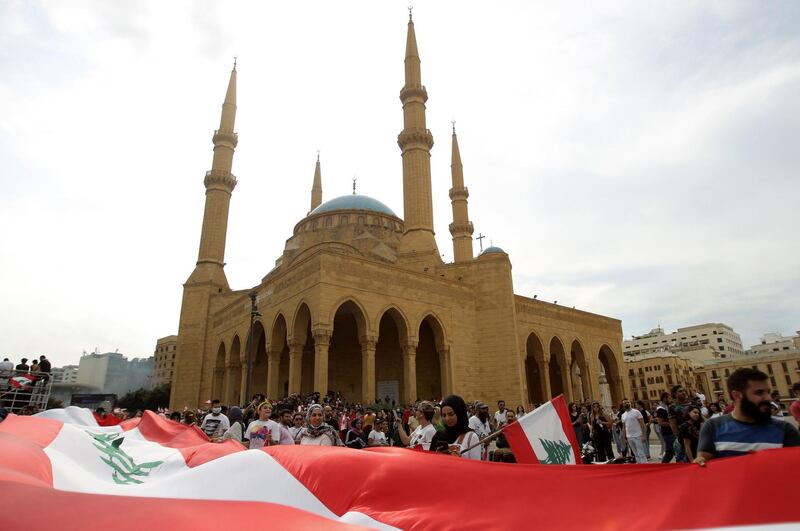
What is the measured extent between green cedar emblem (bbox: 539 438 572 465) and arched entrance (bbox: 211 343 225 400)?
71.1ft

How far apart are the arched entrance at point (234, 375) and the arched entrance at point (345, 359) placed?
4305 mm

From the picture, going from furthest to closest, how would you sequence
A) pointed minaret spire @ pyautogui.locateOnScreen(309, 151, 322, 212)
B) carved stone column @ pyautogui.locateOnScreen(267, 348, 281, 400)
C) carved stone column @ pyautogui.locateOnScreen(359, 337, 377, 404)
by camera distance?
pointed minaret spire @ pyautogui.locateOnScreen(309, 151, 322, 212), carved stone column @ pyautogui.locateOnScreen(267, 348, 281, 400), carved stone column @ pyautogui.locateOnScreen(359, 337, 377, 404)

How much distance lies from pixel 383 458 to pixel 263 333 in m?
19.5

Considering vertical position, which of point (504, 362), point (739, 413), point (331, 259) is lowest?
point (739, 413)

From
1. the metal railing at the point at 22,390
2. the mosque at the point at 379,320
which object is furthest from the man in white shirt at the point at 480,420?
the metal railing at the point at 22,390

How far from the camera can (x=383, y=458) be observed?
3100 mm

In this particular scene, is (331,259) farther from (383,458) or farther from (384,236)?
(383,458)

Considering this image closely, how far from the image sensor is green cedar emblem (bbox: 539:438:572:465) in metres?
4.25

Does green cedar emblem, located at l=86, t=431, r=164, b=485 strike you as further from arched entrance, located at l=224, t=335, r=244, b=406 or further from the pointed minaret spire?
the pointed minaret spire

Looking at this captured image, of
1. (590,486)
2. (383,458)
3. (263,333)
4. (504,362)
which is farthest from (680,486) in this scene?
(263,333)

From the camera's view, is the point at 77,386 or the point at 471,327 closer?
the point at 471,327

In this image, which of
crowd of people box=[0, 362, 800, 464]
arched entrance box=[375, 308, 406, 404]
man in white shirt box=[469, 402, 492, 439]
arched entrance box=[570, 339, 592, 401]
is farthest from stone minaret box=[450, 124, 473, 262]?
man in white shirt box=[469, 402, 492, 439]

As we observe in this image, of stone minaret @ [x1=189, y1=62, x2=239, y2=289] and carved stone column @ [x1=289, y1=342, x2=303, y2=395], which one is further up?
stone minaret @ [x1=189, y1=62, x2=239, y2=289]

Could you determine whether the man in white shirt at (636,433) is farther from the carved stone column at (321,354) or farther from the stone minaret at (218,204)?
the stone minaret at (218,204)
